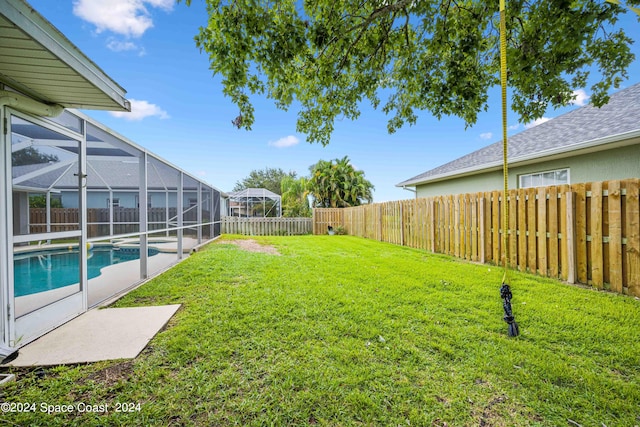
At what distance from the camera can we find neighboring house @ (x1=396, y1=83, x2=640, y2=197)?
18.4 ft

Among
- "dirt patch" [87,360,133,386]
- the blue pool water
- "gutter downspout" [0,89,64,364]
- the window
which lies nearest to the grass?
"dirt patch" [87,360,133,386]

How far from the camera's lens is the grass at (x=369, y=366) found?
5.52 feet

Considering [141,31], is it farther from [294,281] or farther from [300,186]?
[300,186]

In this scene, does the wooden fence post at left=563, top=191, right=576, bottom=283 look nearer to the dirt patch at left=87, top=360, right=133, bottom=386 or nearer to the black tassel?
the black tassel

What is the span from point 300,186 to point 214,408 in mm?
19643

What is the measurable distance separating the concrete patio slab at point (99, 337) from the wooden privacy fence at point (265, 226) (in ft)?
42.0

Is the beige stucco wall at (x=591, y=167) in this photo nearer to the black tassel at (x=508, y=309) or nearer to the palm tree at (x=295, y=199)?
the black tassel at (x=508, y=309)

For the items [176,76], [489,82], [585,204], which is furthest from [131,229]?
[585,204]

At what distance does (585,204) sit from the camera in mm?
4250

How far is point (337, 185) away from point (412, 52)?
48.7 feet

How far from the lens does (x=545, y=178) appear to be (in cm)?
743

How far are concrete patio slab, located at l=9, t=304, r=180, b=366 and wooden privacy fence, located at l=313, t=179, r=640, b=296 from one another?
5.99 metres

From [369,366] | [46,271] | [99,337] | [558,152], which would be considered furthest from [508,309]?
[558,152]

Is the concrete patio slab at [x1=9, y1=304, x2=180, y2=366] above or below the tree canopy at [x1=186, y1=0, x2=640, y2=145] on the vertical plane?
below
